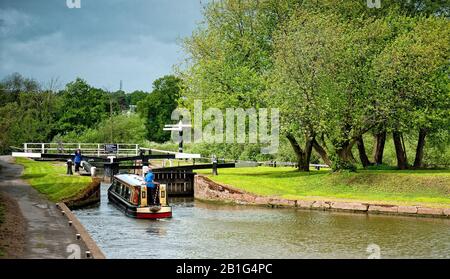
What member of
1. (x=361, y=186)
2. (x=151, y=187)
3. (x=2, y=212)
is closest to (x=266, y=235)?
(x=151, y=187)

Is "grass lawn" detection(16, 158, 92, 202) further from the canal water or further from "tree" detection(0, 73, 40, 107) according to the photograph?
"tree" detection(0, 73, 40, 107)

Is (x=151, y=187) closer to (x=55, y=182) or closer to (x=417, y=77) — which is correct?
(x=55, y=182)

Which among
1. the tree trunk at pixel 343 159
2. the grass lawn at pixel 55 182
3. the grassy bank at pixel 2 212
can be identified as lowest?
the grassy bank at pixel 2 212

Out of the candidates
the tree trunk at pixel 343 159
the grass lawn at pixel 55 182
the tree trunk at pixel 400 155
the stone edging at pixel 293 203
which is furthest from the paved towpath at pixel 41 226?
the tree trunk at pixel 400 155

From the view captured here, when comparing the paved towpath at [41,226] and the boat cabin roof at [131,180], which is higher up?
the boat cabin roof at [131,180]

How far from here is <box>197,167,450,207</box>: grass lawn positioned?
47312 mm

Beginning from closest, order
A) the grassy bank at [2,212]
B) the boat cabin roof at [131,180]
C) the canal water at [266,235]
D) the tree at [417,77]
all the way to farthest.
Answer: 1. the canal water at [266,235]
2. the grassy bank at [2,212]
3. the boat cabin roof at [131,180]
4. the tree at [417,77]

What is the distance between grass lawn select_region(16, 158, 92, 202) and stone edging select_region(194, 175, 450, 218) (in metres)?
9.69

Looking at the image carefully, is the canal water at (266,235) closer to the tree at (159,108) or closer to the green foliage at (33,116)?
the green foliage at (33,116)

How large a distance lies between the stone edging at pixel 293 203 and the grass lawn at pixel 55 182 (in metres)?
9.69

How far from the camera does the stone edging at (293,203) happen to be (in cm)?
4362
